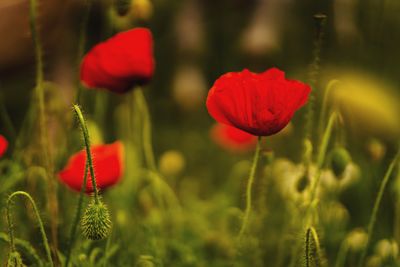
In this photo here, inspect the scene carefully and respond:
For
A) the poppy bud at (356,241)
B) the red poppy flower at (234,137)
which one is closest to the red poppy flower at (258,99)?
the poppy bud at (356,241)

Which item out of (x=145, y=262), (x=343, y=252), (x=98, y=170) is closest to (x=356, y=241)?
(x=343, y=252)

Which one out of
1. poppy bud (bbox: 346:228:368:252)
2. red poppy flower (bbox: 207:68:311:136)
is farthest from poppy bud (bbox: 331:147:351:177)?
red poppy flower (bbox: 207:68:311:136)

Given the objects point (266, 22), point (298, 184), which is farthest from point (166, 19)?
point (298, 184)

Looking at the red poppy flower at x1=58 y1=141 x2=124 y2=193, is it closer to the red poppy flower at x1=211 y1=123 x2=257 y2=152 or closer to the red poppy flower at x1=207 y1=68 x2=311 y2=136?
the red poppy flower at x1=207 y1=68 x2=311 y2=136

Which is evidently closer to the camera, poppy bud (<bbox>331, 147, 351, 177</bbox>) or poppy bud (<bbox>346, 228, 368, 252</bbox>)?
poppy bud (<bbox>331, 147, 351, 177</bbox>)

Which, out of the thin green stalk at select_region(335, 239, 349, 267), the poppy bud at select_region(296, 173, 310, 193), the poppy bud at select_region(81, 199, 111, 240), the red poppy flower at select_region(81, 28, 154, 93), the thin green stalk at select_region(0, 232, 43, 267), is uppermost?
the red poppy flower at select_region(81, 28, 154, 93)

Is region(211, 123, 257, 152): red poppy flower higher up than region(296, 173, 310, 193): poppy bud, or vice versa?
region(296, 173, 310, 193): poppy bud

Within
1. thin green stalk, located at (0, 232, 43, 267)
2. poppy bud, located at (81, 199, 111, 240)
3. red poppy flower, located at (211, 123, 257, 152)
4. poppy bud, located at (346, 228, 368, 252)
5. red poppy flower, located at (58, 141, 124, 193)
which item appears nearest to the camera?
poppy bud, located at (81, 199, 111, 240)

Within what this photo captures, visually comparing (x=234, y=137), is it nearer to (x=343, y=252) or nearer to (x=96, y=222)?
(x=343, y=252)
